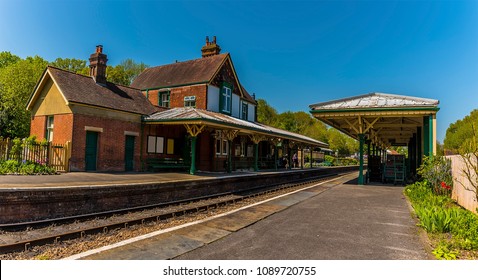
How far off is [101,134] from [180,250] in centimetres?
1201

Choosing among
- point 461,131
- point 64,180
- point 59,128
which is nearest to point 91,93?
point 59,128

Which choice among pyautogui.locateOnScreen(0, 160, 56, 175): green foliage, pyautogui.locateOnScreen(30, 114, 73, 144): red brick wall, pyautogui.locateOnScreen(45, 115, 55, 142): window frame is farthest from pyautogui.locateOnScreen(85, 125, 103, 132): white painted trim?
pyautogui.locateOnScreen(45, 115, 55, 142): window frame

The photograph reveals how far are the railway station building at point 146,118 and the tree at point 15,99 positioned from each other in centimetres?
1398

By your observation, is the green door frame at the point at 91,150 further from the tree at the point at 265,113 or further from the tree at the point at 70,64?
the tree at the point at 265,113

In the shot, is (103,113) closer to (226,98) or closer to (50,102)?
(50,102)

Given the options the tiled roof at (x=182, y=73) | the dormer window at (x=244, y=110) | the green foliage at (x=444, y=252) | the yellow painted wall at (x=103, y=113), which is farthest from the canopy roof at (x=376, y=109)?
the green foliage at (x=444, y=252)

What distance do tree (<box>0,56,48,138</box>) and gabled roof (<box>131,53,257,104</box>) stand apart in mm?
13632

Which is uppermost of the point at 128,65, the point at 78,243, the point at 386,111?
the point at 128,65

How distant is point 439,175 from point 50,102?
19169 millimetres

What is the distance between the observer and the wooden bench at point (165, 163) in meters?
17.6

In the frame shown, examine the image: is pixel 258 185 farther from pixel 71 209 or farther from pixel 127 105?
pixel 71 209

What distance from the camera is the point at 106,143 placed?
1581cm

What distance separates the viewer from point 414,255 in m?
5.11

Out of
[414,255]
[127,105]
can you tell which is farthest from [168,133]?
[414,255]
